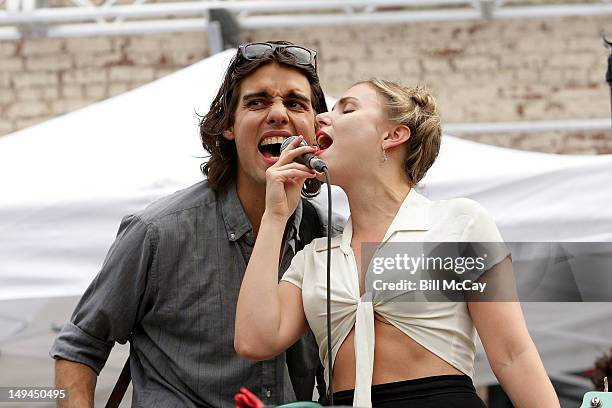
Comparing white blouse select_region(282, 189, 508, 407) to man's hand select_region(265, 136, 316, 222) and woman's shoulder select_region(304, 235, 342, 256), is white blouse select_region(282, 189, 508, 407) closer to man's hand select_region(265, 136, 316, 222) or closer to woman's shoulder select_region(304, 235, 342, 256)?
woman's shoulder select_region(304, 235, 342, 256)

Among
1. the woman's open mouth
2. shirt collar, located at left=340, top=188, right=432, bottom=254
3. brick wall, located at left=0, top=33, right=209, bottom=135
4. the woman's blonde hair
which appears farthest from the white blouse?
brick wall, located at left=0, top=33, right=209, bottom=135

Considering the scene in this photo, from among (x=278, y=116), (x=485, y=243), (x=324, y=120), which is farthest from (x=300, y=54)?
(x=485, y=243)

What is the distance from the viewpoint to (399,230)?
2.19 m

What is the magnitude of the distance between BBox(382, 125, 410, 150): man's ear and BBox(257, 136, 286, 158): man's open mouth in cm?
33

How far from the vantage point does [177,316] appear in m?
2.51

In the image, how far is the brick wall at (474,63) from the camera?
281 inches

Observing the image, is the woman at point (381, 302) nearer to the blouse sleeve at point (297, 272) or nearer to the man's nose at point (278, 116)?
the blouse sleeve at point (297, 272)

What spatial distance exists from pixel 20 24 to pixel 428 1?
2578 millimetres

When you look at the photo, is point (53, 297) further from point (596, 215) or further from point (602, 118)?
point (602, 118)

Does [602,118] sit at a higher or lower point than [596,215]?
higher

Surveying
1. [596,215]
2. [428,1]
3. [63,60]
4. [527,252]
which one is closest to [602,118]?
[428,1]

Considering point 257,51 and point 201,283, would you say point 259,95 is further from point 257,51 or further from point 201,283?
point 201,283

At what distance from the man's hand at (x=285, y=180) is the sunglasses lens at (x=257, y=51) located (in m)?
0.39

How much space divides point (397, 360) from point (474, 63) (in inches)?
209
